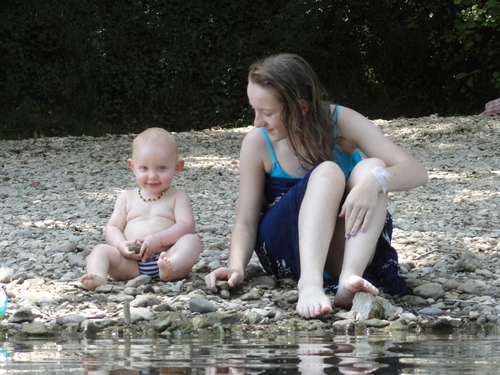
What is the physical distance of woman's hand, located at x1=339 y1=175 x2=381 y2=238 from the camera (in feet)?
9.32

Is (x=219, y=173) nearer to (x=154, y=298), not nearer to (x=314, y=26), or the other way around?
(x=154, y=298)

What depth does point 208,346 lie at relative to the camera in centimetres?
230

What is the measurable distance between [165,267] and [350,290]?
85 centimetres

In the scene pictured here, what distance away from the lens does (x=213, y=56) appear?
1301cm

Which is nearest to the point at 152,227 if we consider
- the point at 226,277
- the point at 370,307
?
the point at 226,277

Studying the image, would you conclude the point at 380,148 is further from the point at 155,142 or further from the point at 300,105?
the point at 155,142

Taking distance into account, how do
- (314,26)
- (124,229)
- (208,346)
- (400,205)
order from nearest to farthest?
(208,346) < (124,229) < (400,205) < (314,26)

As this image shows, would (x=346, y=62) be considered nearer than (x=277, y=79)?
No

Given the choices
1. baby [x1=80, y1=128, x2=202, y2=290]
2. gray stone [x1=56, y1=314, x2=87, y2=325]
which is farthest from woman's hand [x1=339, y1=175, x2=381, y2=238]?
gray stone [x1=56, y1=314, x2=87, y2=325]

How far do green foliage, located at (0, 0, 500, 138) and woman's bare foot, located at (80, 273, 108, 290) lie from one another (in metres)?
9.35

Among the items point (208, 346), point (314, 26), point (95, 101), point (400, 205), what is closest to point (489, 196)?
point (400, 205)

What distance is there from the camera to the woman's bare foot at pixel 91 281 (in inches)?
123

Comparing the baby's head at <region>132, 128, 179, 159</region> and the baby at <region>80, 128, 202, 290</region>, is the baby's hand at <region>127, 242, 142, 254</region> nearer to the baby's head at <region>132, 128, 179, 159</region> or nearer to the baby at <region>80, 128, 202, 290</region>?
the baby at <region>80, 128, 202, 290</region>

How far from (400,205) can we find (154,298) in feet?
10.7
